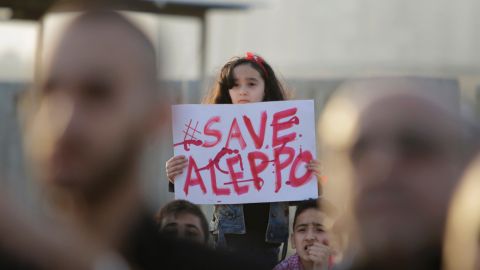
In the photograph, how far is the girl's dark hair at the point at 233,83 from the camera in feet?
11.6

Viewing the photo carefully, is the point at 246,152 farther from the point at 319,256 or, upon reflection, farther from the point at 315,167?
the point at 319,256

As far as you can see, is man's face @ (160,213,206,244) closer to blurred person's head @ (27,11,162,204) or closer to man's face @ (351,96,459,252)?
man's face @ (351,96,459,252)

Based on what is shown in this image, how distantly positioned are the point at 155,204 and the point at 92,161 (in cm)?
22

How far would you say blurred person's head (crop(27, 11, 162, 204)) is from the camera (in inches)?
45.4

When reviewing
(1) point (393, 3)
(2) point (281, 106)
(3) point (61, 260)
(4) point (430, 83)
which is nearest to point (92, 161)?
(3) point (61, 260)

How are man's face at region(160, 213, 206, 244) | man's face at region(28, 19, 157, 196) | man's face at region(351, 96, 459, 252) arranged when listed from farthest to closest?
man's face at region(160, 213, 206, 244) → man's face at region(351, 96, 459, 252) → man's face at region(28, 19, 157, 196)

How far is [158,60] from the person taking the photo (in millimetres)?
1271

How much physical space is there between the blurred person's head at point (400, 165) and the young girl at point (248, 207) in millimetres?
2037

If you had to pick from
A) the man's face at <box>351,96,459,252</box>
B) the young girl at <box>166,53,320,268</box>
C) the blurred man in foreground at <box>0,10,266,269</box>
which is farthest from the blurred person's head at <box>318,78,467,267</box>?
the young girl at <box>166,53,320,268</box>

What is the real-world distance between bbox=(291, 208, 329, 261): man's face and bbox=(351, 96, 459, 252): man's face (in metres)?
2.20

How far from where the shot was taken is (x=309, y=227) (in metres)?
3.65

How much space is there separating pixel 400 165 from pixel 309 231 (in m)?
2.27

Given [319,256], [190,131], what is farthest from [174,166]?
[319,256]

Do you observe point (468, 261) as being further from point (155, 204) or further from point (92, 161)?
point (92, 161)
